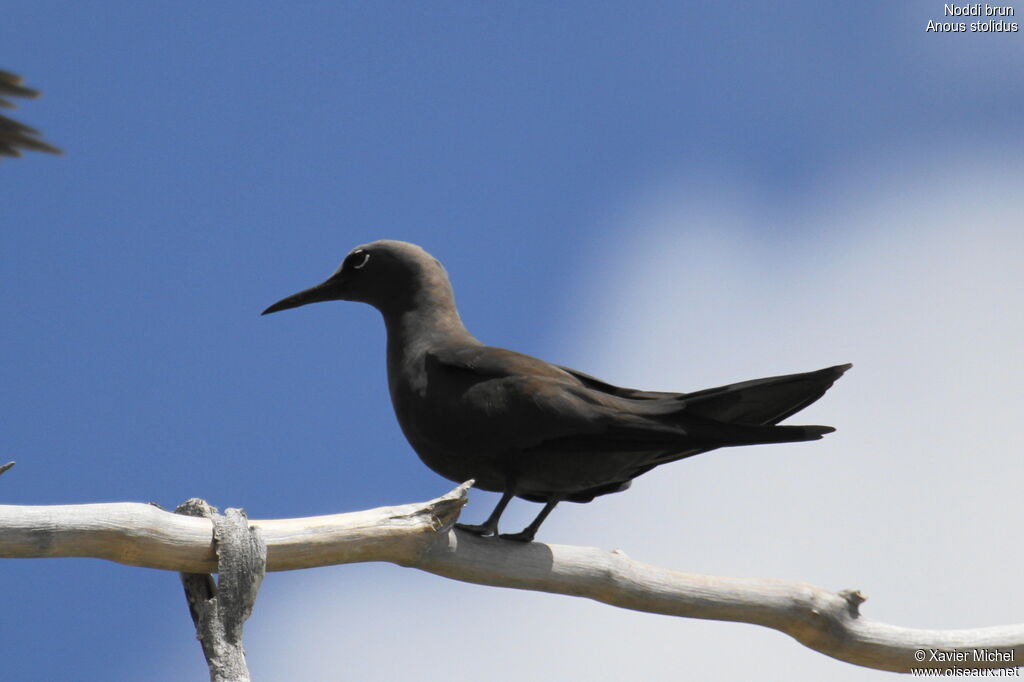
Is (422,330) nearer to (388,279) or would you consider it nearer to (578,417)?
(388,279)

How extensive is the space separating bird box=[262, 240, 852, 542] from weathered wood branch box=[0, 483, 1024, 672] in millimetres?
156

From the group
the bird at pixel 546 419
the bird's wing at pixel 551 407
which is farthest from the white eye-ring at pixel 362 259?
the bird's wing at pixel 551 407

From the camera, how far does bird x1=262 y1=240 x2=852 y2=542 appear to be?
3.41 meters

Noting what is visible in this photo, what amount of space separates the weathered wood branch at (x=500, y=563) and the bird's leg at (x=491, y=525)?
41 mm

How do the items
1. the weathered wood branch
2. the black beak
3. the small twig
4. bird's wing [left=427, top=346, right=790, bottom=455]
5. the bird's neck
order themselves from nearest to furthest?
the weathered wood branch
the small twig
bird's wing [left=427, top=346, right=790, bottom=455]
the bird's neck
the black beak

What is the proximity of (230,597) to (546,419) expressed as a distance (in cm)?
105

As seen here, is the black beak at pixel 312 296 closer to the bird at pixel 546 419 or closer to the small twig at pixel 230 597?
the bird at pixel 546 419

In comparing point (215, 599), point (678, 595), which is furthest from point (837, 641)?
point (215, 599)

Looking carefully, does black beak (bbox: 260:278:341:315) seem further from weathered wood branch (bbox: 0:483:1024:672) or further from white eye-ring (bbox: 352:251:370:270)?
weathered wood branch (bbox: 0:483:1024:672)

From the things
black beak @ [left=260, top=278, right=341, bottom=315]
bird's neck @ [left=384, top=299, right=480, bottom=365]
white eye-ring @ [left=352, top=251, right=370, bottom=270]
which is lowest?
bird's neck @ [left=384, top=299, right=480, bottom=365]

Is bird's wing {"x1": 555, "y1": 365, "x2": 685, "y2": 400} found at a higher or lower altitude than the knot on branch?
higher

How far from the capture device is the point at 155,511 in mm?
2898

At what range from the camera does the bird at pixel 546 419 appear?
11.2 ft

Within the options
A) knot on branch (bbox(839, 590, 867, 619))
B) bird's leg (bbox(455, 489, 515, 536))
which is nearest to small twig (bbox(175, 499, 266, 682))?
bird's leg (bbox(455, 489, 515, 536))
